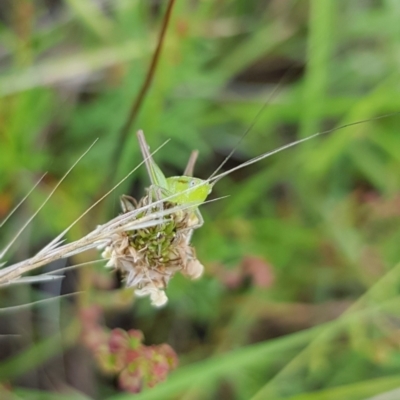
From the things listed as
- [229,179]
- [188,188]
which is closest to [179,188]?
[188,188]

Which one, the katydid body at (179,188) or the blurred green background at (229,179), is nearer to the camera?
the katydid body at (179,188)

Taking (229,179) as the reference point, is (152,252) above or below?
below

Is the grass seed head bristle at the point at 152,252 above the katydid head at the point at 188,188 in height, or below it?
below

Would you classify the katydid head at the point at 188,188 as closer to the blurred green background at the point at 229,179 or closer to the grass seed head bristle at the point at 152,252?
the grass seed head bristle at the point at 152,252

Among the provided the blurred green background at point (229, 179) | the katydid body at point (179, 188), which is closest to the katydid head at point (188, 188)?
the katydid body at point (179, 188)

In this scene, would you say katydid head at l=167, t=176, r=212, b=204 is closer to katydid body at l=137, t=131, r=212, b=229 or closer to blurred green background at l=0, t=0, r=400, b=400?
katydid body at l=137, t=131, r=212, b=229

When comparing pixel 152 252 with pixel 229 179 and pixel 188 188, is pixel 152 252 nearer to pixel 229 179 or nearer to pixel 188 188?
pixel 188 188

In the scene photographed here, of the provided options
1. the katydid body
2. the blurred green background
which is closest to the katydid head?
the katydid body
